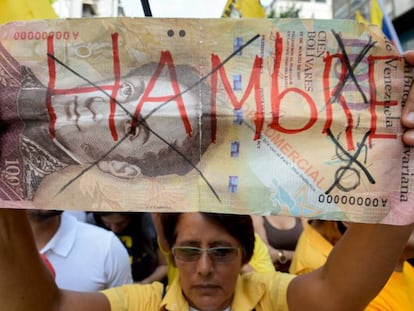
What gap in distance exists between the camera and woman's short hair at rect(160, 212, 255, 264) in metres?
1.43

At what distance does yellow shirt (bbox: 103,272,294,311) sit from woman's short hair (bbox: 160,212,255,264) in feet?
0.42

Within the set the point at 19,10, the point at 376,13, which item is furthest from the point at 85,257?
the point at 376,13

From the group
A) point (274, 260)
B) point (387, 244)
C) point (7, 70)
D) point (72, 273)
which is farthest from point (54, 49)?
point (274, 260)

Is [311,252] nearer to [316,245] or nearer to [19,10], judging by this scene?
[316,245]

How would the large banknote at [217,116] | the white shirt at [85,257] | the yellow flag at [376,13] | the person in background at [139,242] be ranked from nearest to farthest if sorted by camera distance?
1. the large banknote at [217,116]
2. the white shirt at [85,257]
3. the person in background at [139,242]
4. the yellow flag at [376,13]

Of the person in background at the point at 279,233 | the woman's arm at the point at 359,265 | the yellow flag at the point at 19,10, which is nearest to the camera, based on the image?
the woman's arm at the point at 359,265

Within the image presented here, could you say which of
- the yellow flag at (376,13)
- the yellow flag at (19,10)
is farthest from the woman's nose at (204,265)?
the yellow flag at (376,13)

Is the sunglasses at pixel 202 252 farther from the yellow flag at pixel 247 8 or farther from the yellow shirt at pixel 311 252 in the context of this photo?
the yellow flag at pixel 247 8

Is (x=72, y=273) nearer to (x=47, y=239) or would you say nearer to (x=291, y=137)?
(x=47, y=239)

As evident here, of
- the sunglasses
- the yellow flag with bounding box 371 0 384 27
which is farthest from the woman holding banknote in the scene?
the yellow flag with bounding box 371 0 384 27

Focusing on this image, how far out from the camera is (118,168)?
94 cm

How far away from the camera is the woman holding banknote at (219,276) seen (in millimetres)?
1097

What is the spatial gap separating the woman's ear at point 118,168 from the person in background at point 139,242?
5.15 feet

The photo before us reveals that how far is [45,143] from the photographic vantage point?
3.09 feet
